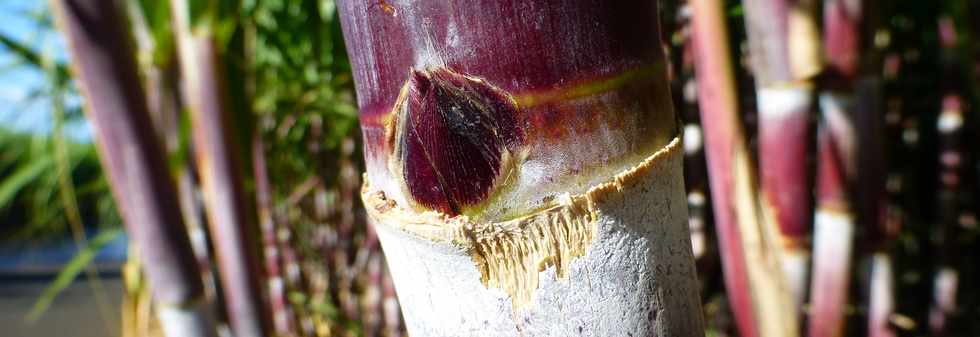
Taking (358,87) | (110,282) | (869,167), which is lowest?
(110,282)

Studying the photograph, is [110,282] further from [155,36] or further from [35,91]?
[155,36]

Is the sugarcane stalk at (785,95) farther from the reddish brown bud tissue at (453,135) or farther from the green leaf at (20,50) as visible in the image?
the green leaf at (20,50)

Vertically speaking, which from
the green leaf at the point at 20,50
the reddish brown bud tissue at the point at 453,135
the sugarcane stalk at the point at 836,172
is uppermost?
the green leaf at the point at 20,50

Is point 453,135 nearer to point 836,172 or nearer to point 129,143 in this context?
point 129,143

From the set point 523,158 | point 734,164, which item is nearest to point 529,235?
point 523,158

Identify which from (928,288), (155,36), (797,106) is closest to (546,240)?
(797,106)

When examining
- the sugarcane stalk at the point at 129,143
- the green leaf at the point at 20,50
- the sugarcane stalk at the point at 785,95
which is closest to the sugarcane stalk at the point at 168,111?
the green leaf at the point at 20,50

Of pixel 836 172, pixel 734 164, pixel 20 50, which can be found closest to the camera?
pixel 734 164
